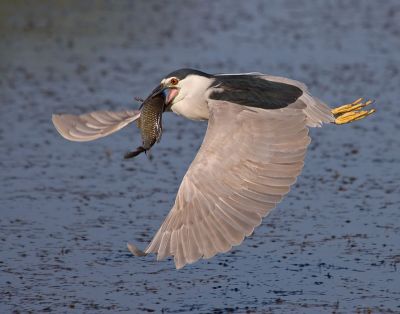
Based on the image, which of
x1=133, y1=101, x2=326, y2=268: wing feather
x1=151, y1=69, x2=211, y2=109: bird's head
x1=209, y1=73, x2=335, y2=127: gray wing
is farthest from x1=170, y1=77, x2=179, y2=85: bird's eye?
x1=133, y1=101, x2=326, y2=268: wing feather

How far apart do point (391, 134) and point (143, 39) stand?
4.56 metres

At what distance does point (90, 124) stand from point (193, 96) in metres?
0.61

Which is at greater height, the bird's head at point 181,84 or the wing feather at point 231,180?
the bird's head at point 181,84

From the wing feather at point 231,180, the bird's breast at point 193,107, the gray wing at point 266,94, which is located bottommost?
the wing feather at point 231,180

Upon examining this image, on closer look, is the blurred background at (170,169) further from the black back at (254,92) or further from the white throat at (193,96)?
the black back at (254,92)

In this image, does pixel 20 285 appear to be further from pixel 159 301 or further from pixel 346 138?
pixel 346 138

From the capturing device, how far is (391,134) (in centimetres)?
897

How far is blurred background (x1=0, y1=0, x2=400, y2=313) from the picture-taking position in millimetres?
6043

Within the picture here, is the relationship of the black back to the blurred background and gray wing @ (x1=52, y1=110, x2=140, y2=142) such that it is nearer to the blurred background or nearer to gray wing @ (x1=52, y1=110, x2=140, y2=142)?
gray wing @ (x1=52, y1=110, x2=140, y2=142)

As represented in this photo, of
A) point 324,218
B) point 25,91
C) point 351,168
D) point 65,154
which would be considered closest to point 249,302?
point 324,218

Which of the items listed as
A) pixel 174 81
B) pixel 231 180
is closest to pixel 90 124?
pixel 174 81

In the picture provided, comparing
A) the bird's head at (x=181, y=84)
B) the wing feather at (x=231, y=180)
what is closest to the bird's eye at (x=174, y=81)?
the bird's head at (x=181, y=84)

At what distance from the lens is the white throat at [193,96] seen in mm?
6055

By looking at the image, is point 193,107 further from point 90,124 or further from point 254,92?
point 90,124
